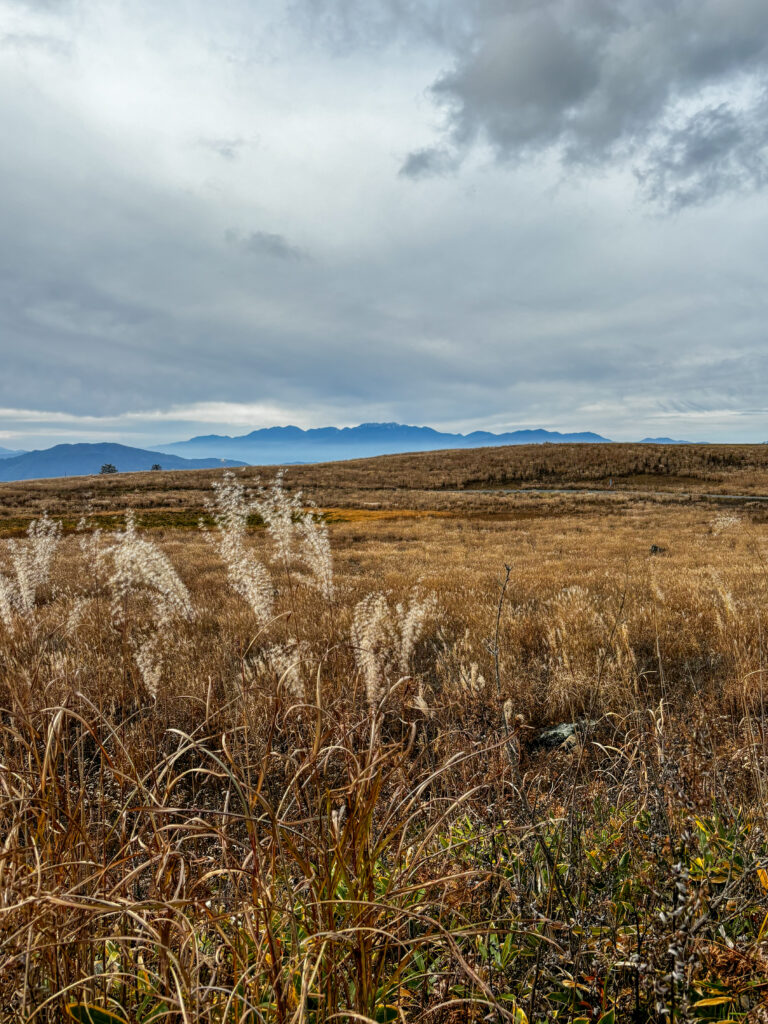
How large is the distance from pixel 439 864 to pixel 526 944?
42cm

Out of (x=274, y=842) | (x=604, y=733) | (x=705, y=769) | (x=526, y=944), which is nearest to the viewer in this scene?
(x=274, y=842)

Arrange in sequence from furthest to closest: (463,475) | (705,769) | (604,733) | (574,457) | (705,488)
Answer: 1. (574,457)
2. (463,475)
3. (705,488)
4. (604,733)
5. (705,769)

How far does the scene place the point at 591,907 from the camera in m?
1.76

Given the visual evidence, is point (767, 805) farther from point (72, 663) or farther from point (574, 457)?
point (574, 457)

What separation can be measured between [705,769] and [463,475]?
63.6 m

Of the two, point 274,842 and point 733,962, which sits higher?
point 274,842

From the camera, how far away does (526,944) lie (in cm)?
162

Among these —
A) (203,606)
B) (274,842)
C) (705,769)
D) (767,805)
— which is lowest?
(203,606)

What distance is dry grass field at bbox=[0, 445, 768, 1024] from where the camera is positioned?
4.18ft

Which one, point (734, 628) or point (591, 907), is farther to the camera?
point (734, 628)

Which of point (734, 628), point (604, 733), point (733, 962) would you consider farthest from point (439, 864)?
point (734, 628)

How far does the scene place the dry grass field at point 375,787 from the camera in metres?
1.27

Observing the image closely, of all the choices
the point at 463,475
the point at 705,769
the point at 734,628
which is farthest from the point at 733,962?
the point at 463,475

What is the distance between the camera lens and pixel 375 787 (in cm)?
137
